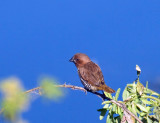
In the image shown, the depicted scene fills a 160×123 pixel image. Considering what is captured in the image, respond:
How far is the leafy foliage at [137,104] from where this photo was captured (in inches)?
73.2

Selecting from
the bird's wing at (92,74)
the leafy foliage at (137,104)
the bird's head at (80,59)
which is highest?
the bird's head at (80,59)

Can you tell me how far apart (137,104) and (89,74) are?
4.50 feet

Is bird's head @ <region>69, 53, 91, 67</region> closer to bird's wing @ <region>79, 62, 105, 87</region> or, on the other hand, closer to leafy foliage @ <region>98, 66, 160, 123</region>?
bird's wing @ <region>79, 62, 105, 87</region>

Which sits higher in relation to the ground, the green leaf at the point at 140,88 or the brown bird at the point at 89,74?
the brown bird at the point at 89,74

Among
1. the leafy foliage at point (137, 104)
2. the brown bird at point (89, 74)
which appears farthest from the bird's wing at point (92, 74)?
the leafy foliage at point (137, 104)

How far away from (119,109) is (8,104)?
3.74ft

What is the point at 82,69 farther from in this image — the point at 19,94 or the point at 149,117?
the point at 19,94

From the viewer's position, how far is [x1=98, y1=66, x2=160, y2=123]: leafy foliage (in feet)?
6.10

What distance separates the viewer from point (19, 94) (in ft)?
2.74

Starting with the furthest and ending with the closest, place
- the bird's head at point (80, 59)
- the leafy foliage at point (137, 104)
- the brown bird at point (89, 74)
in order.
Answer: the bird's head at point (80, 59) < the brown bird at point (89, 74) < the leafy foliage at point (137, 104)

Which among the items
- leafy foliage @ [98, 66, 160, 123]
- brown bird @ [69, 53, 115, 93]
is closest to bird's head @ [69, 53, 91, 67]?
brown bird @ [69, 53, 115, 93]

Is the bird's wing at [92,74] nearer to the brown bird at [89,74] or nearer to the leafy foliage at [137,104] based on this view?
the brown bird at [89,74]

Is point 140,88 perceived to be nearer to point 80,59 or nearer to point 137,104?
point 137,104

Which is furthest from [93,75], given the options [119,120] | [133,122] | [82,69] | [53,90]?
[53,90]
